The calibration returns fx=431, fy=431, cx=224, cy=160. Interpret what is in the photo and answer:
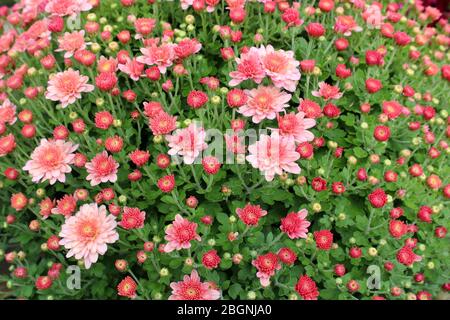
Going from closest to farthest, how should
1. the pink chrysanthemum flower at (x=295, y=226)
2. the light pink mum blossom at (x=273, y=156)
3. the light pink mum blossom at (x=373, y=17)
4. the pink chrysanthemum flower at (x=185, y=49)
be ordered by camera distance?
the light pink mum blossom at (x=273, y=156), the pink chrysanthemum flower at (x=295, y=226), the pink chrysanthemum flower at (x=185, y=49), the light pink mum blossom at (x=373, y=17)

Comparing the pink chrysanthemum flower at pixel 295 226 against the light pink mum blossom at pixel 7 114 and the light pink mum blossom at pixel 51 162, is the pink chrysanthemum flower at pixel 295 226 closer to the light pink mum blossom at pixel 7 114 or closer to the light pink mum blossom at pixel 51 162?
the light pink mum blossom at pixel 51 162

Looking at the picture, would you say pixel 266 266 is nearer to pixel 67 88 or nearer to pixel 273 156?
pixel 273 156

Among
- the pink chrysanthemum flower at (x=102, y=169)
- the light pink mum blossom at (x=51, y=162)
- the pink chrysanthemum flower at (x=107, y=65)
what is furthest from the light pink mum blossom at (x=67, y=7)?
the pink chrysanthemum flower at (x=102, y=169)

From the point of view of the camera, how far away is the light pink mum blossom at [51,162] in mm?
1960

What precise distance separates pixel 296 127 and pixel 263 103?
0.18 metres

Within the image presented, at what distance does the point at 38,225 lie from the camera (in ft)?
7.11

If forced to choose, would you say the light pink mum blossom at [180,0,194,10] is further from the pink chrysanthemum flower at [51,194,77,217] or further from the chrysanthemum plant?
the pink chrysanthemum flower at [51,194,77,217]

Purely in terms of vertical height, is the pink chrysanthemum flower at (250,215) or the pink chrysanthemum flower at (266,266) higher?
the pink chrysanthemum flower at (250,215)

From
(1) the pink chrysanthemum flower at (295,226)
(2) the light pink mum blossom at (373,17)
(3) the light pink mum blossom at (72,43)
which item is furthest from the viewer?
(2) the light pink mum blossom at (373,17)

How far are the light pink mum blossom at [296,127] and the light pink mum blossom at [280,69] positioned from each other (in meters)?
0.15

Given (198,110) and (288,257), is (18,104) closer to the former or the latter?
(198,110)

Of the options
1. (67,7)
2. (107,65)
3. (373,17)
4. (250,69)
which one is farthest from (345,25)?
(67,7)
